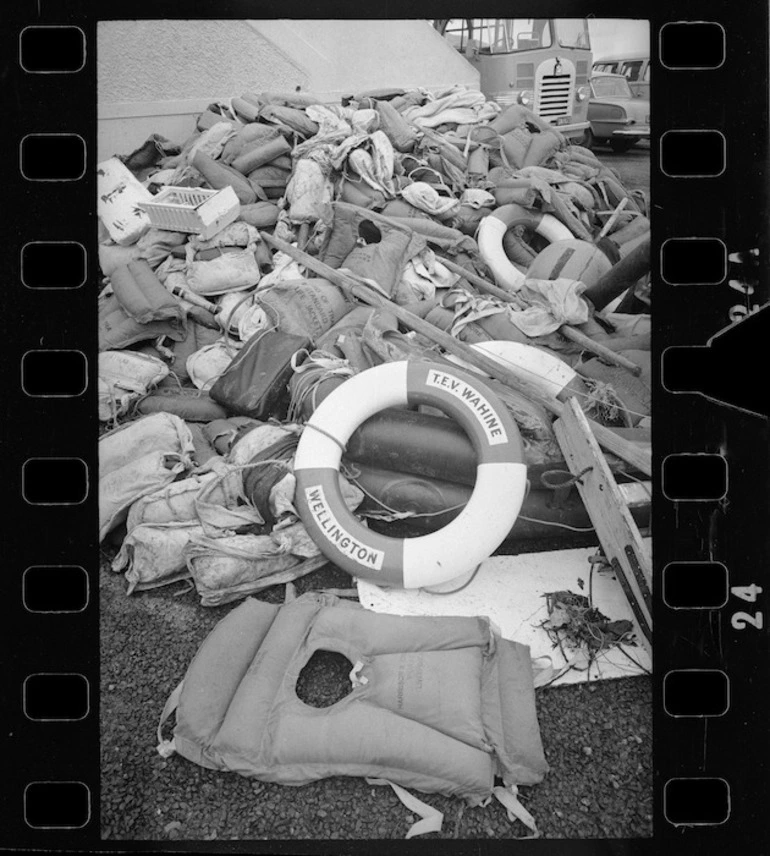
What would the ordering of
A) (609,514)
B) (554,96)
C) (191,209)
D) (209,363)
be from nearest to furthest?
(609,514) < (209,363) < (191,209) < (554,96)

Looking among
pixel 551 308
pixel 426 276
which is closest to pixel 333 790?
pixel 551 308

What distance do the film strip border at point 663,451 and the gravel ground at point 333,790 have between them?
18cm

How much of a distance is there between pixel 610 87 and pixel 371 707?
3.01 metres

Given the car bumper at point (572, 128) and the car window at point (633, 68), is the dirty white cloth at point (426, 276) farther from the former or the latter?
the car bumper at point (572, 128)

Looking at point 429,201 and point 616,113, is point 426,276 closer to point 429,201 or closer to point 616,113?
point 429,201

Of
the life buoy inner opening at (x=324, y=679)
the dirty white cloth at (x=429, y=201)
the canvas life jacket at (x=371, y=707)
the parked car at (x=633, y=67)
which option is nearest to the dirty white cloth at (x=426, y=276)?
the dirty white cloth at (x=429, y=201)

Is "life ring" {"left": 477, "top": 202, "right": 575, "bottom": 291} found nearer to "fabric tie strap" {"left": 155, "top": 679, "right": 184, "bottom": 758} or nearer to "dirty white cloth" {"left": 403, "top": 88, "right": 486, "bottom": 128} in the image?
"dirty white cloth" {"left": 403, "top": 88, "right": 486, "bottom": 128}

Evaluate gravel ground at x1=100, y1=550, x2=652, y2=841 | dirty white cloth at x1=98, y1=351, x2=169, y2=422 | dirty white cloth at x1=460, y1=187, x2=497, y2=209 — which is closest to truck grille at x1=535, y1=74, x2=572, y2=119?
dirty white cloth at x1=460, y1=187, x2=497, y2=209

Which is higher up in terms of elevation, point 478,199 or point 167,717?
point 478,199

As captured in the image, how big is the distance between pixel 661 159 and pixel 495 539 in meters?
1.18

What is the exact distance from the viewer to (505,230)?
3.96m

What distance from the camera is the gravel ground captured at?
80.0 inches

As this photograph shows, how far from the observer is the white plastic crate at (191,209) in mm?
3463

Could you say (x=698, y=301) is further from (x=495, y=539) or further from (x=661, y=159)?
(x=495, y=539)
